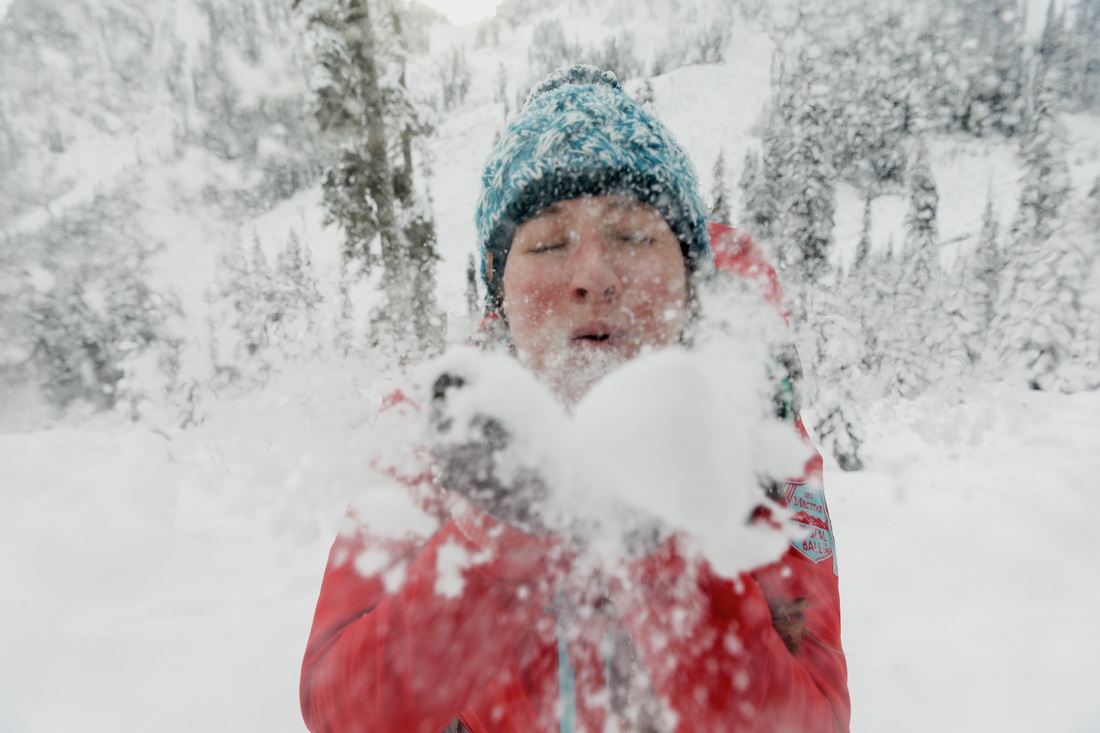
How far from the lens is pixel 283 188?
26906mm

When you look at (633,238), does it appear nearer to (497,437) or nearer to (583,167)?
(583,167)

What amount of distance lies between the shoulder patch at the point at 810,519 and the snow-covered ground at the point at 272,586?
109 centimetres

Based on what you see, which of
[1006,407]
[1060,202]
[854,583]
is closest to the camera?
[854,583]

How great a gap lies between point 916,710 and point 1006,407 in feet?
33.9

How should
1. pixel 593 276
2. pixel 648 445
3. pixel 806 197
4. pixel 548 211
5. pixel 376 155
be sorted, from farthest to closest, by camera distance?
1. pixel 806 197
2. pixel 376 155
3. pixel 548 211
4. pixel 593 276
5. pixel 648 445

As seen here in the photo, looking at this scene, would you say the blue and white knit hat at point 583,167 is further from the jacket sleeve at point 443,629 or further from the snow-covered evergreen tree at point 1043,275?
the snow-covered evergreen tree at point 1043,275

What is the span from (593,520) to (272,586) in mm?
2748

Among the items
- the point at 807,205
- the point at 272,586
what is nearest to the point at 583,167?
the point at 272,586

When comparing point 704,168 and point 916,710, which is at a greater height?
point 704,168

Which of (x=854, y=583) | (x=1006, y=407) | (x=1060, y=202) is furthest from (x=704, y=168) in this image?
(x=854, y=583)

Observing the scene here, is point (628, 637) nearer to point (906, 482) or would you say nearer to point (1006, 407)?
point (906, 482)

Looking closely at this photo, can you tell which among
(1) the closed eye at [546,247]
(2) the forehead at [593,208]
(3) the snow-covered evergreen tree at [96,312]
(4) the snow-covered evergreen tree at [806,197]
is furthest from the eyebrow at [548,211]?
(4) the snow-covered evergreen tree at [806,197]

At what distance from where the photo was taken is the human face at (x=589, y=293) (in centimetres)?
95

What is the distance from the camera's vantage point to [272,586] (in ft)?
8.82
